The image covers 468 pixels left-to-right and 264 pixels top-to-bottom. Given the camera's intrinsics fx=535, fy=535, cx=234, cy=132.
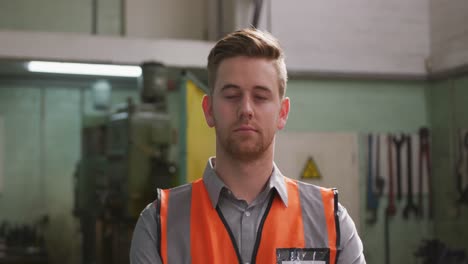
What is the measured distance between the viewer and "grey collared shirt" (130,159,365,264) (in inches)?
53.2

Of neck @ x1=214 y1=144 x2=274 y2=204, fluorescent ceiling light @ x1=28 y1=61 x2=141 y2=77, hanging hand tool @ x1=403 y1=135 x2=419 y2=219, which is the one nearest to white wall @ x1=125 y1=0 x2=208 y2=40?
fluorescent ceiling light @ x1=28 y1=61 x2=141 y2=77

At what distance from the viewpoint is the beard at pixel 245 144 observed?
A: 1355 millimetres

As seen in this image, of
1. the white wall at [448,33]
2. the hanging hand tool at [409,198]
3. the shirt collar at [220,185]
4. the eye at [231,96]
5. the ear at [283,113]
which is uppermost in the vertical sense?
the white wall at [448,33]

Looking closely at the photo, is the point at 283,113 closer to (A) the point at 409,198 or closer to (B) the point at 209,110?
(B) the point at 209,110

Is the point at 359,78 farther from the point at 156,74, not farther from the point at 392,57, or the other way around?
the point at 156,74

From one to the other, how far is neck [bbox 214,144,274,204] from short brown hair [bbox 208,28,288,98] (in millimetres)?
182

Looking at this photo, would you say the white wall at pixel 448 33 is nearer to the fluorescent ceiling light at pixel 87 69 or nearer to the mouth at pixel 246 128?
the fluorescent ceiling light at pixel 87 69

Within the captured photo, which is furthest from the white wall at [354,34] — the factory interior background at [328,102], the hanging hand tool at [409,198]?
the hanging hand tool at [409,198]

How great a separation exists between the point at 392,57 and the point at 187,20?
6.78ft

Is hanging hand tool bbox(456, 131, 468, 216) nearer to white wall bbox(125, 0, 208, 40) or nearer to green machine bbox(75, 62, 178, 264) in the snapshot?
green machine bbox(75, 62, 178, 264)

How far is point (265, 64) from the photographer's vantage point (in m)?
1.41

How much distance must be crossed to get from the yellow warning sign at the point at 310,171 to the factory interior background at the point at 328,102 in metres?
0.01

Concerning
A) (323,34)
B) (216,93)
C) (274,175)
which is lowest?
(274,175)

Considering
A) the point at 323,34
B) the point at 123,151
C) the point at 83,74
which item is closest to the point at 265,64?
the point at 123,151
